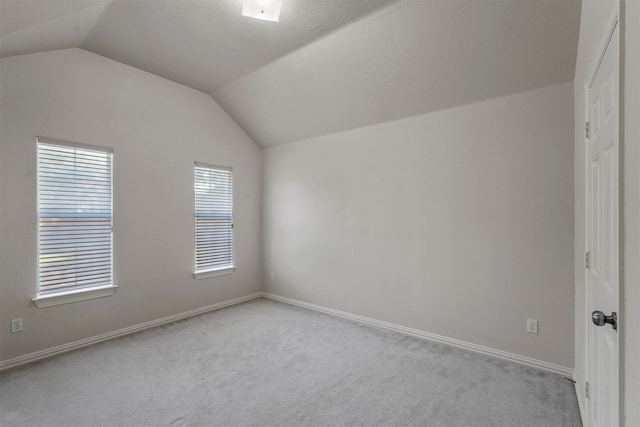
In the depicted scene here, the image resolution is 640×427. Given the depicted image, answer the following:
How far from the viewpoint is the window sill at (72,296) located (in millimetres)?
2916

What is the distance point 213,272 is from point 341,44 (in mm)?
3267

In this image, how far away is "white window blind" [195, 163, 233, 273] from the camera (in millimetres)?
4262

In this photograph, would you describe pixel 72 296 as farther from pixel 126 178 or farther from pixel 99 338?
pixel 126 178

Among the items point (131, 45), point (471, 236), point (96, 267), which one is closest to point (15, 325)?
point (96, 267)

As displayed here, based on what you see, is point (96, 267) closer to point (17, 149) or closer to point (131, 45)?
point (17, 149)

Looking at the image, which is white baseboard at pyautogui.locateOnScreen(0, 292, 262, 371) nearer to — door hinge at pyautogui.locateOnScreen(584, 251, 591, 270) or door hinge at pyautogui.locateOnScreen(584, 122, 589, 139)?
door hinge at pyautogui.locateOnScreen(584, 251, 591, 270)

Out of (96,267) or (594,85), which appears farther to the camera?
(96,267)

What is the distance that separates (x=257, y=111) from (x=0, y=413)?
3747mm

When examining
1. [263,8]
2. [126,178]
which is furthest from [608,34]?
[126,178]

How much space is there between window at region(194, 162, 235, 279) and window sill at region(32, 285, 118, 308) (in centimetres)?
104

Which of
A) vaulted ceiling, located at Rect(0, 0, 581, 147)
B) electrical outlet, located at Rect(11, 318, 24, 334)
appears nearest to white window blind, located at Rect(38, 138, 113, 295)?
electrical outlet, located at Rect(11, 318, 24, 334)

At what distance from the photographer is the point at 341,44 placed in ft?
9.77

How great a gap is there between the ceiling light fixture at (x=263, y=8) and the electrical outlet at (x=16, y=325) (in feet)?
10.7

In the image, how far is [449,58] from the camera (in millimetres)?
2793
